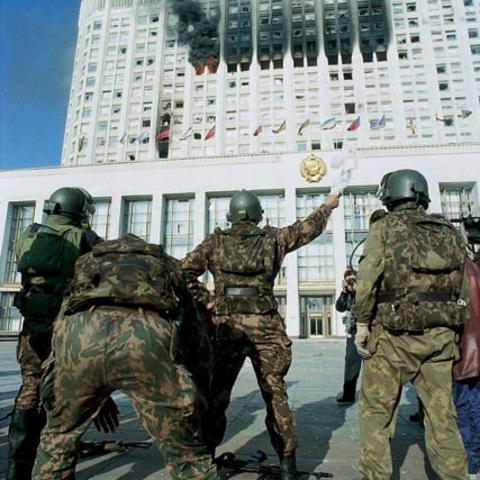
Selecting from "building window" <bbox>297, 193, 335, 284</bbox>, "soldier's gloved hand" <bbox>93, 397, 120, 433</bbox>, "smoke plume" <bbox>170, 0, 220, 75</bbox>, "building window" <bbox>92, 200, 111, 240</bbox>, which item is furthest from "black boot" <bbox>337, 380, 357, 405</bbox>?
"smoke plume" <bbox>170, 0, 220, 75</bbox>

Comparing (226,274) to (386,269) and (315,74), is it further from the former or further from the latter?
(315,74)

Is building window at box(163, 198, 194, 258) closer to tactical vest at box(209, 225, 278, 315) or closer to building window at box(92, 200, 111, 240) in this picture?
building window at box(92, 200, 111, 240)

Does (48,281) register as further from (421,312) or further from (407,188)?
(407,188)

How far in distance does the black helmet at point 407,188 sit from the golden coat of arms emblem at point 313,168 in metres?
27.6

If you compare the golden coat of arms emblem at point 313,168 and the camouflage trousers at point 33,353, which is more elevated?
the golden coat of arms emblem at point 313,168

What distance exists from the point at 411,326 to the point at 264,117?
45.0m

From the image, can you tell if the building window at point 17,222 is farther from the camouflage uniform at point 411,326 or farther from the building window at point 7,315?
the camouflage uniform at point 411,326

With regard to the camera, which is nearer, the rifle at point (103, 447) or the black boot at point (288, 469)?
the black boot at point (288, 469)

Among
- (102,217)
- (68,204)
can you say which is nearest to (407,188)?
(68,204)

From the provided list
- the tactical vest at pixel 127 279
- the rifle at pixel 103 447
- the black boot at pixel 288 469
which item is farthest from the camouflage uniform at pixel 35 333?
the black boot at pixel 288 469

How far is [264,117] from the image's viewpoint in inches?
1766

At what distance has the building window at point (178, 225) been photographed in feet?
103

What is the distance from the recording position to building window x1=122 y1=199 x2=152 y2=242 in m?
32.8

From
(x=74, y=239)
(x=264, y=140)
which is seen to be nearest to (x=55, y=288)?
(x=74, y=239)
